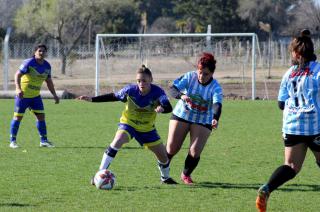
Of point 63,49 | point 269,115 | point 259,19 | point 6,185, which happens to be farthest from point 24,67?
point 259,19

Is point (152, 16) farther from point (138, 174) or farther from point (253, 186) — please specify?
point (253, 186)

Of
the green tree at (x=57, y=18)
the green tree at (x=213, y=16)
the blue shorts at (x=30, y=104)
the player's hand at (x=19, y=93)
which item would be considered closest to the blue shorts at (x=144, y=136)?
the player's hand at (x=19, y=93)

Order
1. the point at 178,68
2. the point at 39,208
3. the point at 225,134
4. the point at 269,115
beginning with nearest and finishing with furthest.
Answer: the point at 39,208 → the point at 225,134 → the point at 269,115 → the point at 178,68

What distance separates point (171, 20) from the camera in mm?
66688

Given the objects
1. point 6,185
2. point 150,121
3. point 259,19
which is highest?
point 259,19

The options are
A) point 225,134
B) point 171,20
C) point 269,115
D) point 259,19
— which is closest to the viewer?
point 225,134

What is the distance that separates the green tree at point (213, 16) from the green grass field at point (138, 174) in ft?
125

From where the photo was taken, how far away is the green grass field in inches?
313

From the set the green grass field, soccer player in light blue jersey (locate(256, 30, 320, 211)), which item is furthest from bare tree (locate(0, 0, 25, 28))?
soccer player in light blue jersey (locate(256, 30, 320, 211))

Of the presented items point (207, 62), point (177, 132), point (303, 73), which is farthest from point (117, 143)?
point (303, 73)

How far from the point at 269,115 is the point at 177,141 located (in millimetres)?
11000

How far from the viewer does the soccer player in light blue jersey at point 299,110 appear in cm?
706

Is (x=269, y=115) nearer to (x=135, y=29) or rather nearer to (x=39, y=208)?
(x=39, y=208)

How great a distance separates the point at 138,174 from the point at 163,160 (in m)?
0.89
